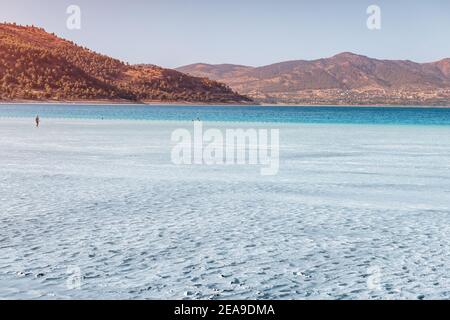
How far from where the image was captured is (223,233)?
11352mm

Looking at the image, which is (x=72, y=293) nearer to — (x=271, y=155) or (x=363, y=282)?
(x=363, y=282)

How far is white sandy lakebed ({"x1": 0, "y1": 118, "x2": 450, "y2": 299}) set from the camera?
26.7ft

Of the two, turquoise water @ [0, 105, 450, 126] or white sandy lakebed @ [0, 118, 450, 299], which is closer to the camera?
white sandy lakebed @ [0, 118, 450, 299]

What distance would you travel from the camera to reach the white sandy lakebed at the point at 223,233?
8.13 metres

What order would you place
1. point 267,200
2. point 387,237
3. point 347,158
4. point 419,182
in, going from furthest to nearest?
point 347,158, point 419,182, point 267,200, point 387,237

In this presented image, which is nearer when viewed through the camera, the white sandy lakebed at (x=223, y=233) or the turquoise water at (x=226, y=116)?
the white sandy lakebed at (x=223, y=233)

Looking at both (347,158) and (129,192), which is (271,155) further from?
(129,192)

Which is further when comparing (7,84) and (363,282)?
(7,84)

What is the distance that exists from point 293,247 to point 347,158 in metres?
16.8

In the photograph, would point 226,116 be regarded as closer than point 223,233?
No

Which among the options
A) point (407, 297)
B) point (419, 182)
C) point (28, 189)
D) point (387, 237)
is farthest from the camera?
point (419, 182)

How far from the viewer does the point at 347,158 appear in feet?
87.1

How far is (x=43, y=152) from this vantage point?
27.7 m

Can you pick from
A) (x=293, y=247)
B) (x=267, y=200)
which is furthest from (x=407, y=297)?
(x=267, y=200)
